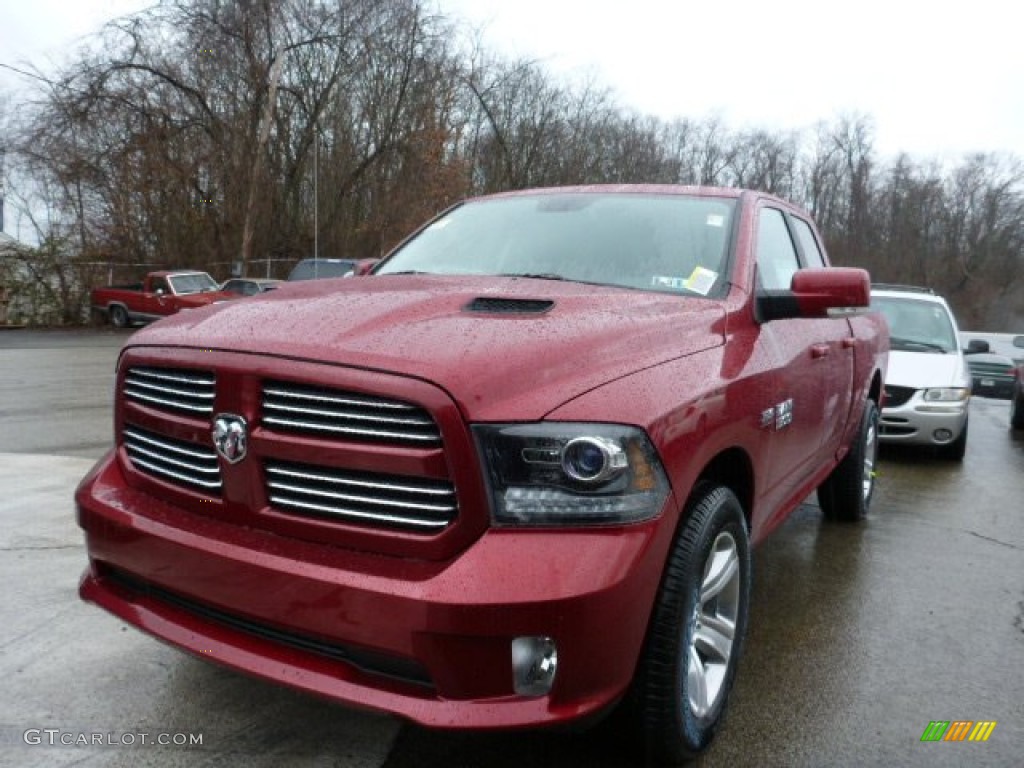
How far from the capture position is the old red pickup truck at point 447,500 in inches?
75.5

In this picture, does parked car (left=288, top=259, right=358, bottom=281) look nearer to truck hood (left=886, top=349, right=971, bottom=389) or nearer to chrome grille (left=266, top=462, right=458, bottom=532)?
truck hood (left=886, top=349, right=971, bottom=389)

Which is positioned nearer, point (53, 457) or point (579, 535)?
point (579, 535)

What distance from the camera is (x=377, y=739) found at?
2572mm

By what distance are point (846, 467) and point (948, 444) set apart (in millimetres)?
3249

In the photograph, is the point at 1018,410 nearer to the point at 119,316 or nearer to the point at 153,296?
the point at 153,296

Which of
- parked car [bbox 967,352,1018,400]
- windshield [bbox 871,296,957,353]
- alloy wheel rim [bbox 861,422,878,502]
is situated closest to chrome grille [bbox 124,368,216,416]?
alloy wheel rim [bbox 861,422,878,502]

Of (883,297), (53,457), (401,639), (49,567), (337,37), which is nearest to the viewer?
(401,639)

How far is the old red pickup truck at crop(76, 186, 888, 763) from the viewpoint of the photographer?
1917 millimetres

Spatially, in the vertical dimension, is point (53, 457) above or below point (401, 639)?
below

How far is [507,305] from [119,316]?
985 inches

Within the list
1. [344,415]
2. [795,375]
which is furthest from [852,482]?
[344,415]

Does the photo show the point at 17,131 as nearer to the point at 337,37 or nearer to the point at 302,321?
the point at 337,37

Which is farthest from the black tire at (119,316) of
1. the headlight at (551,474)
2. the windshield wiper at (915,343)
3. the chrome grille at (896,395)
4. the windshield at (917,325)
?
the headlight at (551,474)

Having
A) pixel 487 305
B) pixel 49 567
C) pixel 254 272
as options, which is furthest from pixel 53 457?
pixel 254 272
